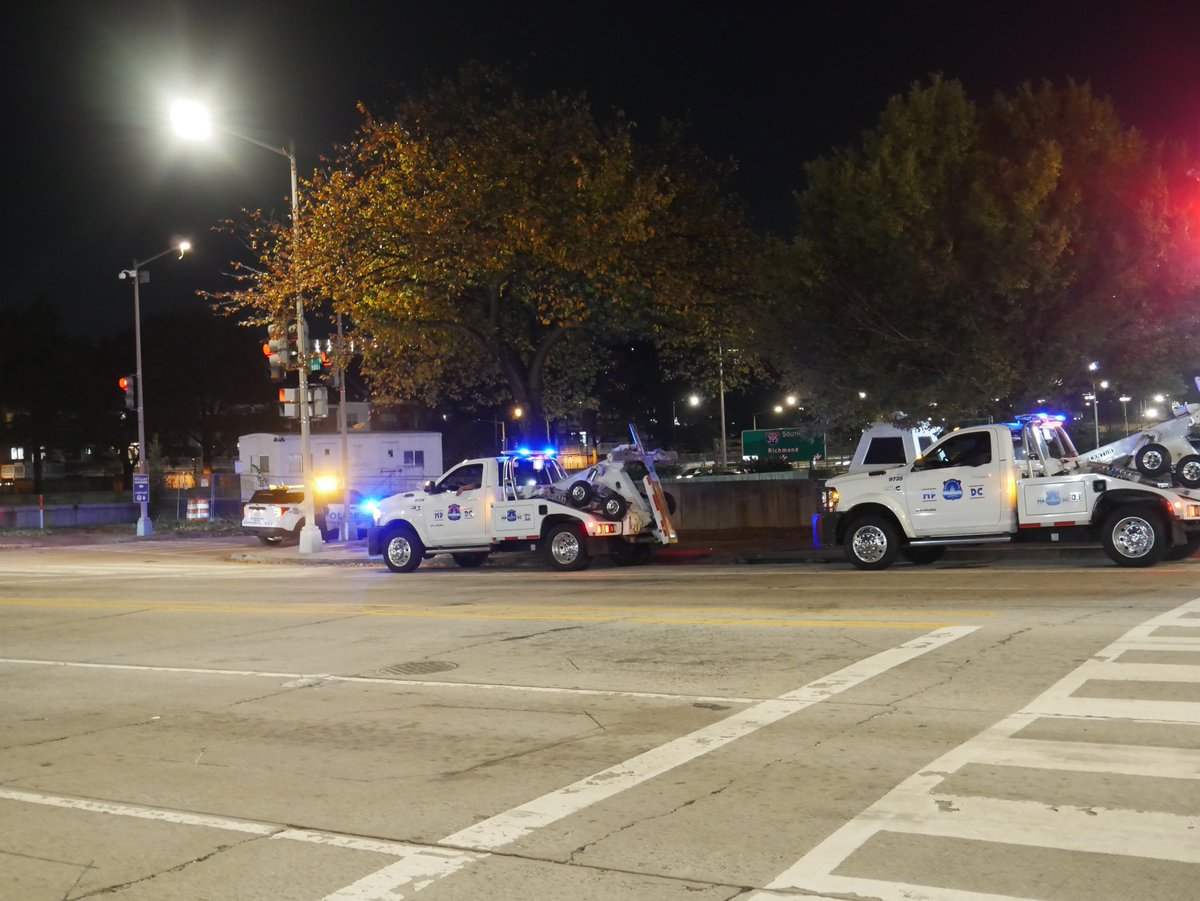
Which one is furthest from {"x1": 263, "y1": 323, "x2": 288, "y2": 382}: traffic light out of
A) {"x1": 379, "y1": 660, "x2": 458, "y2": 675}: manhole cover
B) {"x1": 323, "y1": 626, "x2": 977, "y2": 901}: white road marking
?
{"x1": 323, "y1": 626, "x2": 977, "y2": 901}: white road marking

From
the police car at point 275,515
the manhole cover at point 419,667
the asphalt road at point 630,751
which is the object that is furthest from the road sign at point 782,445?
the manhole cover at point 419,667

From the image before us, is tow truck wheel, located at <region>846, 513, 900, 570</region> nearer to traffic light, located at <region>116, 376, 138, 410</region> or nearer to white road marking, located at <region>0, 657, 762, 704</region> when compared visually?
white road marking, located at <region>0, 657, 762, 704</region>

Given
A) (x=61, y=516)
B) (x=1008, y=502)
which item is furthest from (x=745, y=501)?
(x=61, y=516)

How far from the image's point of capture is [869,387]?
2333 centimetres

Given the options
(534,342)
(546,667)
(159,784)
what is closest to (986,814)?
(159,784)

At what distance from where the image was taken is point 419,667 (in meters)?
11.4

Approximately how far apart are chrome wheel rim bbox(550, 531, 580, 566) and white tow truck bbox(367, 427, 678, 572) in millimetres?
18

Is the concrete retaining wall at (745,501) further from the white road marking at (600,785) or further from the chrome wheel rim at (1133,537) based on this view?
the white road marking at (600,785)

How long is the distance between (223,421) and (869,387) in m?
72.5

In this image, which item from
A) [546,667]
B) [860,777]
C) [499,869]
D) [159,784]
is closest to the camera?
[499,869]

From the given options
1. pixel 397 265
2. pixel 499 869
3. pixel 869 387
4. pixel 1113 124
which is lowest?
pixel 499 869

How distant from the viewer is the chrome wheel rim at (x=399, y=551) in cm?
2308

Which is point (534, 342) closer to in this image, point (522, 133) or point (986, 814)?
point (522, 133)

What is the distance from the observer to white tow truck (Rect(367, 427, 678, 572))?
21375mm
